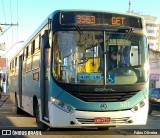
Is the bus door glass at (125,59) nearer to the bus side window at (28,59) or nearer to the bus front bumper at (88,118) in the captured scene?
Answer: the bus front bumper at (88,118)

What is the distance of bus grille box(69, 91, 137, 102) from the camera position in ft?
34.6

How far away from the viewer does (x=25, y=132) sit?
12.3 meters

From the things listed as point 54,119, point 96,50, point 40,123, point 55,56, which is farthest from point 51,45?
point 40,123

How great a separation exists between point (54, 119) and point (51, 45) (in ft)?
6.11

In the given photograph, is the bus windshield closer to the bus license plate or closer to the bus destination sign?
the bus destination sign

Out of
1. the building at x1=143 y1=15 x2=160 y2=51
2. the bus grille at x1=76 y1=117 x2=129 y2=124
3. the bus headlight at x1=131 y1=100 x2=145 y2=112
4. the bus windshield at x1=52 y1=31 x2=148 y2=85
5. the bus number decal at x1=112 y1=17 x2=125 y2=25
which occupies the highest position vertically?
the building at x1=143 y1=15 x2=160 y2=51

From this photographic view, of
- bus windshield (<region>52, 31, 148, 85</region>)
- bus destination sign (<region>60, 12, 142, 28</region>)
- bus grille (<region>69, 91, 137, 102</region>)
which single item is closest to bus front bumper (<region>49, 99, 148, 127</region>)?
bus grille (<region>69, 91, 137, 102</region>)

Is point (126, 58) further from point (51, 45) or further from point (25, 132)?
point (25, 132)

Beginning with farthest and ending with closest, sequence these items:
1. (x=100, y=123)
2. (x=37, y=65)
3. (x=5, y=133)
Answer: (x=37, y=65), (x=5, y=133), (x=100, y=123)

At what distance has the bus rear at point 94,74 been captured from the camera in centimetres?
1051

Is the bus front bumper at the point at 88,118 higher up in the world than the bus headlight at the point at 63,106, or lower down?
lower down

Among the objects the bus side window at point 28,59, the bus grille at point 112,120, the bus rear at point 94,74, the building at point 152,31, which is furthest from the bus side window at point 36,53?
the building at point 152,31

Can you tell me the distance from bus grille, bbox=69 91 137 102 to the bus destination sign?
1.82 m

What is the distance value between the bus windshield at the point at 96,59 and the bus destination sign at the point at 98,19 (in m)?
0.30
